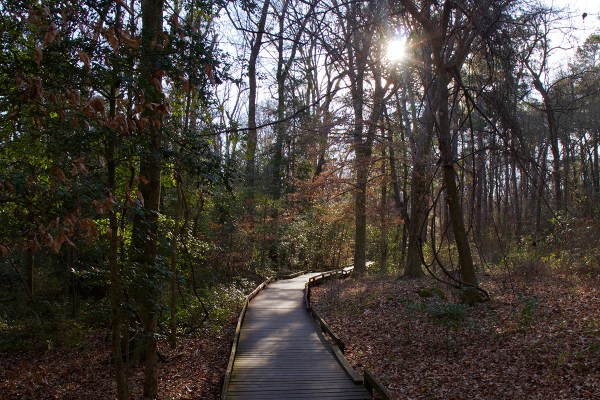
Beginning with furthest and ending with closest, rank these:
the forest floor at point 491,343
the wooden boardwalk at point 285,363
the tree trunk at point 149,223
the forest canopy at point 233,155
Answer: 1. the wooden boardwalk at point 285,363
2. the forest floor at point 491,343
3. the tree trunk at point 149,223
4. the forest canopy at point 233,155

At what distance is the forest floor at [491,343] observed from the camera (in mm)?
6715

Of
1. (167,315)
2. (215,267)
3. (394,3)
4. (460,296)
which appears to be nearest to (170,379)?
(167,315)

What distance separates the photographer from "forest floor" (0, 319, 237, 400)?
27.5ft

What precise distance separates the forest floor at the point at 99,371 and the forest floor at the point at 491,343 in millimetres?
3210

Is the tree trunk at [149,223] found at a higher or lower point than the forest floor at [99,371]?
higher

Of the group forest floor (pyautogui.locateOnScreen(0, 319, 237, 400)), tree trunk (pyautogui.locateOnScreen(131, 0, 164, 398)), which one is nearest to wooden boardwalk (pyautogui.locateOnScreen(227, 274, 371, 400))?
forest floor (pyautogui.locateOnScreen(0, 319, 237, 400))

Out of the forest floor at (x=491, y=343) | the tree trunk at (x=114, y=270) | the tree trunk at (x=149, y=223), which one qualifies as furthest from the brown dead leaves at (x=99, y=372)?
the forest floor at (x=491, y=343)

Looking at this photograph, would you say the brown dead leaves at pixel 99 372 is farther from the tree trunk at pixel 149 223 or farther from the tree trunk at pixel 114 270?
the tree trunk at pixel 114 270

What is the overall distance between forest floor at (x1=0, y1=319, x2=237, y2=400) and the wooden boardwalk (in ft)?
2.21

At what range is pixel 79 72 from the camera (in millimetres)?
4855

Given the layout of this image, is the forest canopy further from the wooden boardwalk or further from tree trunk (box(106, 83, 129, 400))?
the wooden boardwalk

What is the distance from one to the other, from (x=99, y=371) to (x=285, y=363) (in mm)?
4091

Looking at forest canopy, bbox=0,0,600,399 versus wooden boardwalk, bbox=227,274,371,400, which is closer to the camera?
forest canopy, bbox=0,0,600,399

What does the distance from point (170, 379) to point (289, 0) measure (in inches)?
307
